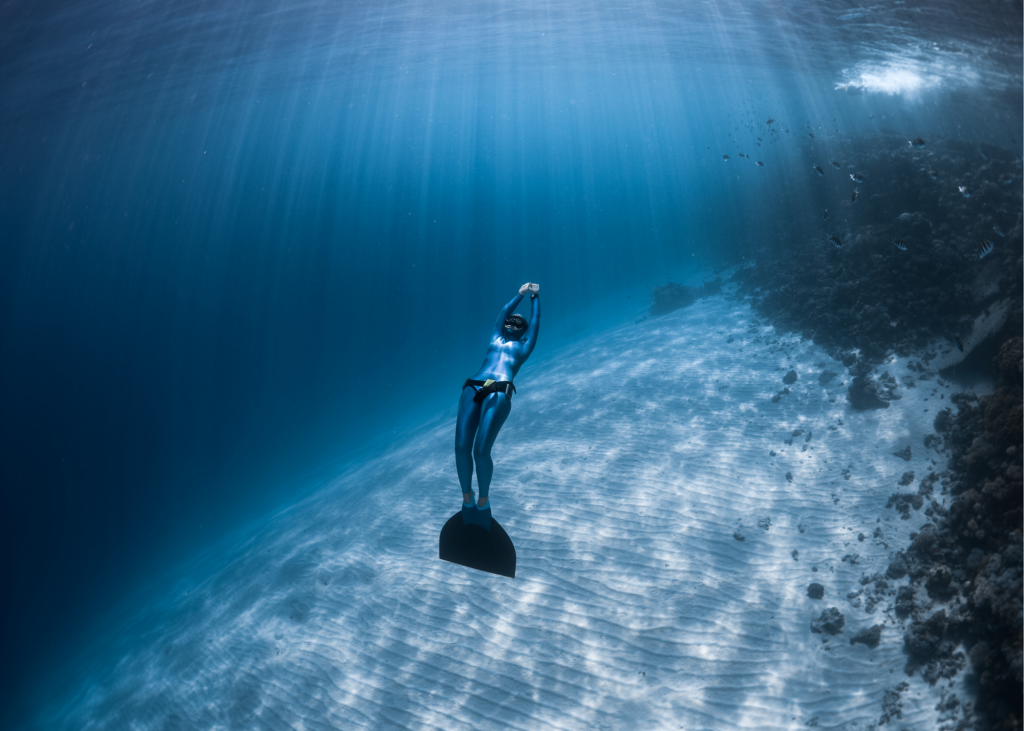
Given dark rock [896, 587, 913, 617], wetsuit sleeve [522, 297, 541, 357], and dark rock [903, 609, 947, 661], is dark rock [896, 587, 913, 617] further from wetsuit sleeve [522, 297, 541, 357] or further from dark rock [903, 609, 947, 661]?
wetsuit sleeve [522, 297, 541, 357]

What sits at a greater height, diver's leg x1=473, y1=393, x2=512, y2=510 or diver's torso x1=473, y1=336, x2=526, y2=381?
diver's torso x1=473, y1=336, x2=526, y2=381

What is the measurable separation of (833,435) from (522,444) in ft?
20.2

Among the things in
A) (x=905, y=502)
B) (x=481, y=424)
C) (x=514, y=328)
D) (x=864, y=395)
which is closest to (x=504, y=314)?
(x=514, y=328)

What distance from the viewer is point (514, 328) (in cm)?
560

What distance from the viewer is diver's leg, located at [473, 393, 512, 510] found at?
14.9 feet

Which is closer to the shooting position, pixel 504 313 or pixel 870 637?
pixel 870 637

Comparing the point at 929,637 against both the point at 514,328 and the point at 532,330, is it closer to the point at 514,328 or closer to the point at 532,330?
the point at 532,330

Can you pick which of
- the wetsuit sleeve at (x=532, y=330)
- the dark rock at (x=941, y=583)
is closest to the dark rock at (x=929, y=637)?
the dark rock at (x=941, y=583)

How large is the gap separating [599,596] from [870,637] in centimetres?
300

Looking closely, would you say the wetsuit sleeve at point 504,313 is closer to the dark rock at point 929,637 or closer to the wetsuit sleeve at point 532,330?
the wetsuit sleeve at point 532,330

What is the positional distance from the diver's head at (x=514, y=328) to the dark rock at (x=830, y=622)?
486 centimetres

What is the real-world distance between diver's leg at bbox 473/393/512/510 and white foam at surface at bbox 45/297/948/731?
2.64 m

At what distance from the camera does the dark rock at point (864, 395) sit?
26.7 ft

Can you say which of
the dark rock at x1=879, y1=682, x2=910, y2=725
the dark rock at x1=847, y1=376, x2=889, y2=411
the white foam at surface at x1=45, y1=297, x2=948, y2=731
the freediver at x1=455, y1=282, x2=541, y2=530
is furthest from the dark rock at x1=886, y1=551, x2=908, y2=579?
the freediver at x1=455, y1=282, x2=541, y2=530
